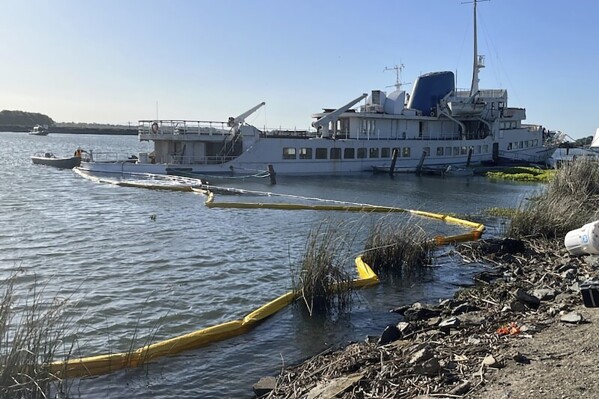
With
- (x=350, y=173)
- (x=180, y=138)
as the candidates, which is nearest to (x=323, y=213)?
(x=180, y=138)

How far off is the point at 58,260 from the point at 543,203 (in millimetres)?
14095

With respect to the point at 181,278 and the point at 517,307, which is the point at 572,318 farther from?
the point at 181,278

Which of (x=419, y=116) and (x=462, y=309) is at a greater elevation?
(x=419, y=116)

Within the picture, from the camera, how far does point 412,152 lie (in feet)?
161

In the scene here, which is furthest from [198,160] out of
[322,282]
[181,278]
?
[322,282]

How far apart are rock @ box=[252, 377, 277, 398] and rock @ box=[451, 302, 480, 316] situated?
3.85m

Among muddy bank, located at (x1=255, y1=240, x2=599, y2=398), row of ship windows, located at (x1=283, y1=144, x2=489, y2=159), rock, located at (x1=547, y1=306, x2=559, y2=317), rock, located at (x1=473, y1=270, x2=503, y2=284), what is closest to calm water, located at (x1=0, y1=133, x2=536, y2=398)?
rock, located at (x1=473, y1=270, x2=503, y2=284)

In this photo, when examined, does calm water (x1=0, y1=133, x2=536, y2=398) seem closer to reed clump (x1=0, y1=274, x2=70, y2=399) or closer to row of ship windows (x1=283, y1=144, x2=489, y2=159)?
reed clump (x1=0, y1=274, x2=70, y2=399)

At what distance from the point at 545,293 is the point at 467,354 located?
4095mm

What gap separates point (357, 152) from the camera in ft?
152

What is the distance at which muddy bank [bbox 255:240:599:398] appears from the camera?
538cm

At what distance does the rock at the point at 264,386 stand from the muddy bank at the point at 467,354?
1cm

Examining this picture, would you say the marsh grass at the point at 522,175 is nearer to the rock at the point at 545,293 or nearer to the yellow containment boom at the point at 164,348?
the rock at the point at 545,293

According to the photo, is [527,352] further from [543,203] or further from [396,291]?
[543,203]
